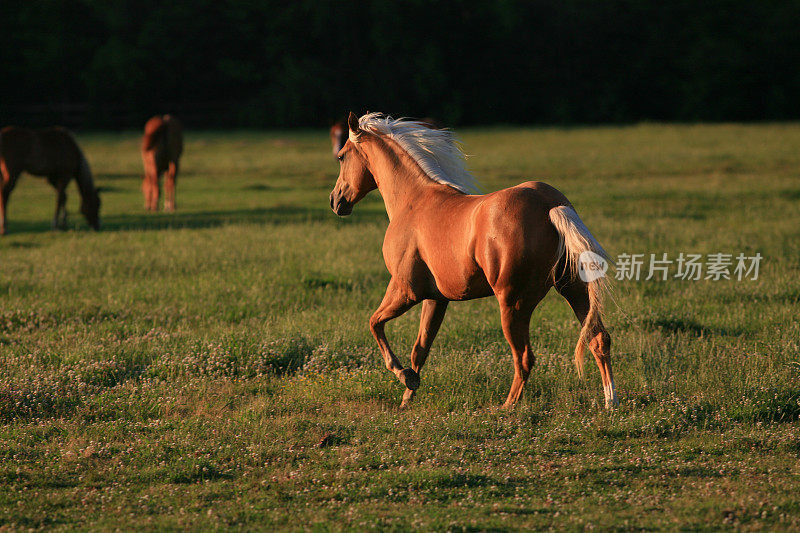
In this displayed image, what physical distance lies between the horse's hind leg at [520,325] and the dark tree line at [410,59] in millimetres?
47408

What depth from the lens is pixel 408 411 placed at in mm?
6191

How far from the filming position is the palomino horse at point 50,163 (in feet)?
52.0

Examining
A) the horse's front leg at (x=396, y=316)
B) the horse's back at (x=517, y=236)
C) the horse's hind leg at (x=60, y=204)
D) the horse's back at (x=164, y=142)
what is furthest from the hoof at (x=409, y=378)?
the horse's back at (x=164, y=142)

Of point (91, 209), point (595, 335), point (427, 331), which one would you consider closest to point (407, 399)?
point (427, 331)

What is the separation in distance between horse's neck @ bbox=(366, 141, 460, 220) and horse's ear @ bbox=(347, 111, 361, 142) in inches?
5.4

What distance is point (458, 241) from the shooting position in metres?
5.93

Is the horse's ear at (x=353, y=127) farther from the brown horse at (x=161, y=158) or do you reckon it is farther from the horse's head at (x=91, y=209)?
the brown horse at (x=161, y=158)

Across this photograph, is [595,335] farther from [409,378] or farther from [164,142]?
[164,142]

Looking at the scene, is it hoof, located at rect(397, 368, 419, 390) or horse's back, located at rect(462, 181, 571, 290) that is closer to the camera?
horse's back, located at rect(462, 181, 571, 290)

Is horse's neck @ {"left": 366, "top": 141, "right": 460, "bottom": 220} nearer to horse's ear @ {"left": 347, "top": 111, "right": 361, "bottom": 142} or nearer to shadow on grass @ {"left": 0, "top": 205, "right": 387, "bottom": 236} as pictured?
horse's ear @ {"left": 347, "top": 111, "right": 361, "bottom": 142}

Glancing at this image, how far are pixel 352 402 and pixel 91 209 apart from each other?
11.2 m

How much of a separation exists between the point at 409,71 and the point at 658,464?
52807 millimetres

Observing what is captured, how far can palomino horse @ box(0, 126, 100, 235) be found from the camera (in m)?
15.9

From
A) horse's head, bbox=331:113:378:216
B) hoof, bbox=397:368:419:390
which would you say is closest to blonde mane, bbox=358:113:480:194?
horse's head, bbox=331:113:378:216
